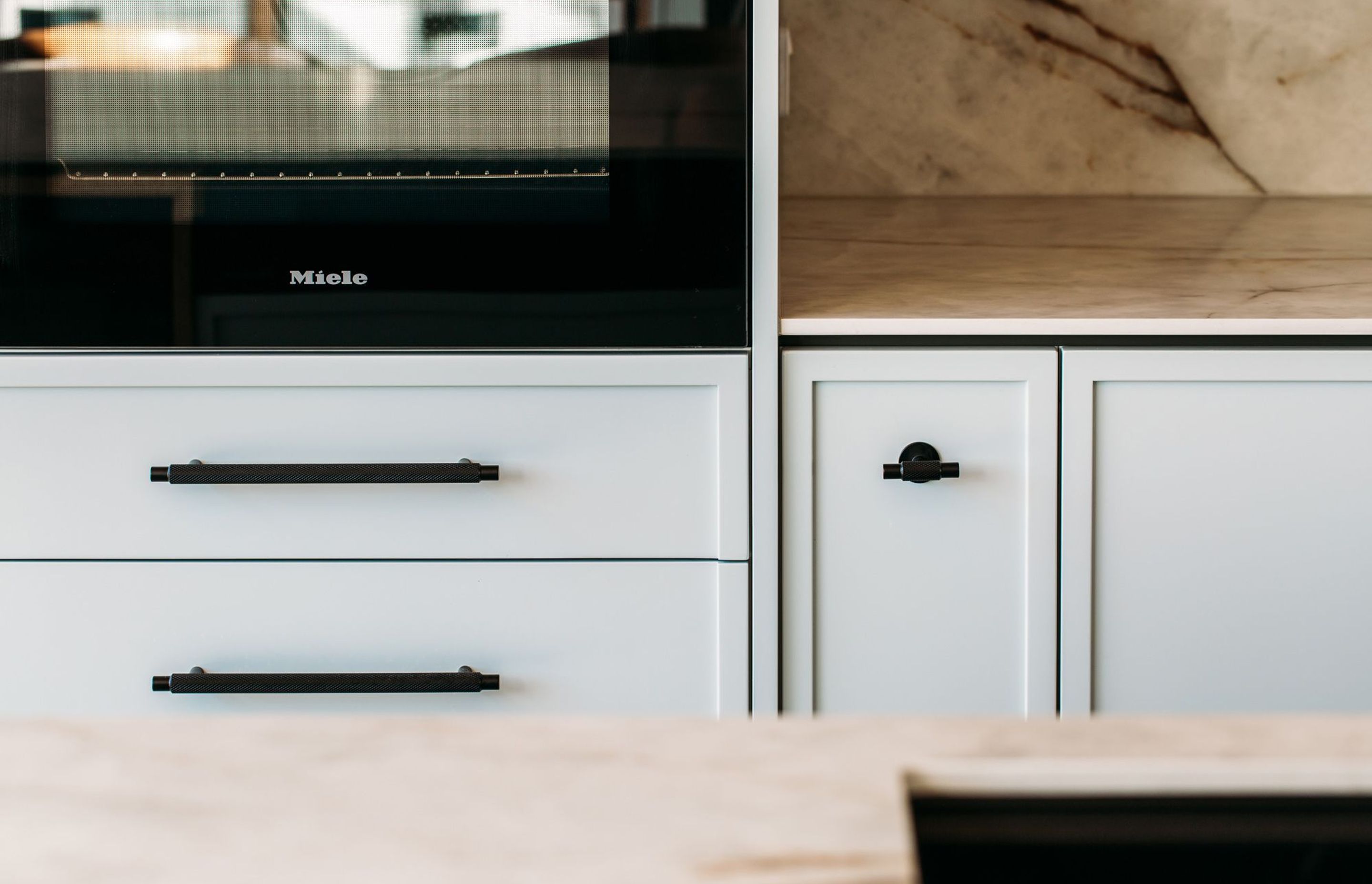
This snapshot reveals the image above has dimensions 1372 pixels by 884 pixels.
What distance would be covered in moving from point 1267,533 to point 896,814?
91cm

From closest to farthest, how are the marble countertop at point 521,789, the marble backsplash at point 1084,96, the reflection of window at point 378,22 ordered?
1. the marble countertop at point 521,789
2. the reflection of window at point 378,22
3. the marble backsplash at point 1084,96

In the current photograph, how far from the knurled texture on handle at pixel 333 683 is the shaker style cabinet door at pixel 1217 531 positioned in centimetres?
51

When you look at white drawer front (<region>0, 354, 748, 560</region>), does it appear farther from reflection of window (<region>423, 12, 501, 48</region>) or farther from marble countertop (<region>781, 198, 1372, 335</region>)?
reflection of window (<region>423, 12, 501, 48</region>)

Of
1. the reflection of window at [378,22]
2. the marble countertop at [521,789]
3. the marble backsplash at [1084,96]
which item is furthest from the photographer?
the marble backsplash at [1084,96]

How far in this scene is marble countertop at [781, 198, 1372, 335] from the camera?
1.11m

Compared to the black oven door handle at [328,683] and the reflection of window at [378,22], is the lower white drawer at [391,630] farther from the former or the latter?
the reflection of window at [378,22]

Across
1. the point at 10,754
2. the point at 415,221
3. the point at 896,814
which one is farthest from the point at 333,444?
the point at 896,814

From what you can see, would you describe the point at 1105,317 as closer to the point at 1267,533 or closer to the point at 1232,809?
the point at 1267,533

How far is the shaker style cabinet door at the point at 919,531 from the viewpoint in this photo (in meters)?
1.13

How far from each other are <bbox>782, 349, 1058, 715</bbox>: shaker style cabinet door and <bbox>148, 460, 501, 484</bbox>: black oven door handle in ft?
0.91

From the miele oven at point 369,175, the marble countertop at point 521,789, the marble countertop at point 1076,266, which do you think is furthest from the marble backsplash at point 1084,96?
the marble countertop at point 521,789

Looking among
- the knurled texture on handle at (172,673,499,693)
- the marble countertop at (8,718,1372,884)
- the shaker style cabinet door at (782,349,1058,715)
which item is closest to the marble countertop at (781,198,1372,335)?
the shaker style cabinet door at (782,349,1058,715)

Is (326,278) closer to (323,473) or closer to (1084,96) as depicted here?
(323,473)

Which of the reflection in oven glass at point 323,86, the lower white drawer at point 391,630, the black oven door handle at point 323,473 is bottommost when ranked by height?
the lower white drawer at point 391,630
